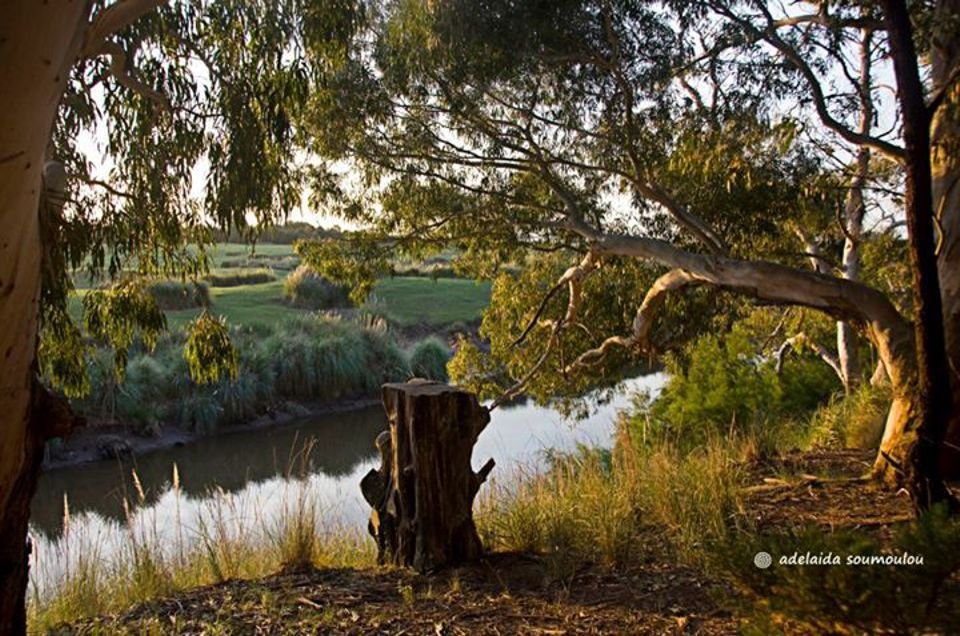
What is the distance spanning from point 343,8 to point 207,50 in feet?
2.81

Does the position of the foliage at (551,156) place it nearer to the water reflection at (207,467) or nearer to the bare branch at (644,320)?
the bare branch at (644,320)

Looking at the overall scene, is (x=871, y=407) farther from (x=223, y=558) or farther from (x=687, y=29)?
(x=223, y=558)

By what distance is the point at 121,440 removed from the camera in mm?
13352

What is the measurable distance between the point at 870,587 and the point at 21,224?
2.50 metres

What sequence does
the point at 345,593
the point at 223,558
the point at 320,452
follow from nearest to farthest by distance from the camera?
the point at 345,593
the point at 223,558
the point at 320,452

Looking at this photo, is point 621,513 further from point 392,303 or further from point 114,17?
point 392,303

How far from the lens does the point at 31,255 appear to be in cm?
271

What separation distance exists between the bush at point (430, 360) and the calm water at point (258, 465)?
2.28 m

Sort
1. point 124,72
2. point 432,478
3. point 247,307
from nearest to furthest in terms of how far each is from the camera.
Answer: point 432,478
point 124,72
point 247,307

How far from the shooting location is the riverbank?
41.6 ft

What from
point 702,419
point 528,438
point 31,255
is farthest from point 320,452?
point 31,255

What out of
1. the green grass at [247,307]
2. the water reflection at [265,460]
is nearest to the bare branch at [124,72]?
the water reflection at [265,460]

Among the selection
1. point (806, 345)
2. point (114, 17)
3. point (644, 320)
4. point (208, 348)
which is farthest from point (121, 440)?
point (114, 17)

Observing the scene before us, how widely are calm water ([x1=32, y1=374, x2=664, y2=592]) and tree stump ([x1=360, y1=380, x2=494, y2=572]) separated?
326 centimetres
